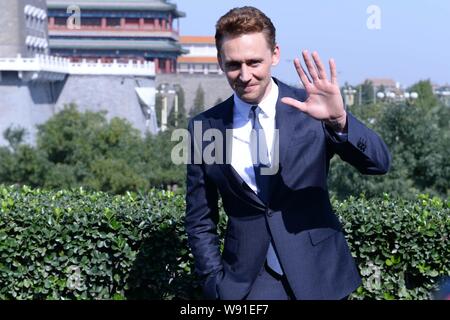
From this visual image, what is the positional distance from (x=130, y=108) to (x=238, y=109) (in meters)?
50.7

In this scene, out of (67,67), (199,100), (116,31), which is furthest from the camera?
(116,31)

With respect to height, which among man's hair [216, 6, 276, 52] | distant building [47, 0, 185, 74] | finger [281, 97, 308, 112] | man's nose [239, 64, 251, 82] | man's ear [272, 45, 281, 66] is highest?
man's hair [216, 6, 276, 52]

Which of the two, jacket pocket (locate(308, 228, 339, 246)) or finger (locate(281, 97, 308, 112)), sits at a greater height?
finger (locate(281, 97, 308, 112))

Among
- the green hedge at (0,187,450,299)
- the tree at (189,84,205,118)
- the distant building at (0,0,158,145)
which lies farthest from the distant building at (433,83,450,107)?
the green hedge at (0,187,450,299)

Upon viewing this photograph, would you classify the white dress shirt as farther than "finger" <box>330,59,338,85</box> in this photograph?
Yes

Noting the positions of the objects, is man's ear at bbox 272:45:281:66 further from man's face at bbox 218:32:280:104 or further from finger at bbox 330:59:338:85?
finger at bbox 330:59:338:85

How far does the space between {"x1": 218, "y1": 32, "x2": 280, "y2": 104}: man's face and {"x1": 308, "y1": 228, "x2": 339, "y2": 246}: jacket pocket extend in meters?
0.49

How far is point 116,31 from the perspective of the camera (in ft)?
240

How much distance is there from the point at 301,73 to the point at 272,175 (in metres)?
0.36

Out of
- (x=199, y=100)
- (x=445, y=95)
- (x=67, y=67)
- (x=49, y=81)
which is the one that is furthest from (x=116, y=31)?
(x=445, y=95)

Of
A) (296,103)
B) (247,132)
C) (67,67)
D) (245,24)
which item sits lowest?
(67,67)

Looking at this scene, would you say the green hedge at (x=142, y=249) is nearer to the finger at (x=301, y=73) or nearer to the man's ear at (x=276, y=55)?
the man's ear at (x=276, y=55)

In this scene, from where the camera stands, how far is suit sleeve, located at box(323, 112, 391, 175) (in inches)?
121

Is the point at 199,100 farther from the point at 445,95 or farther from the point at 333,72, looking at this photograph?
the point at 333,72
